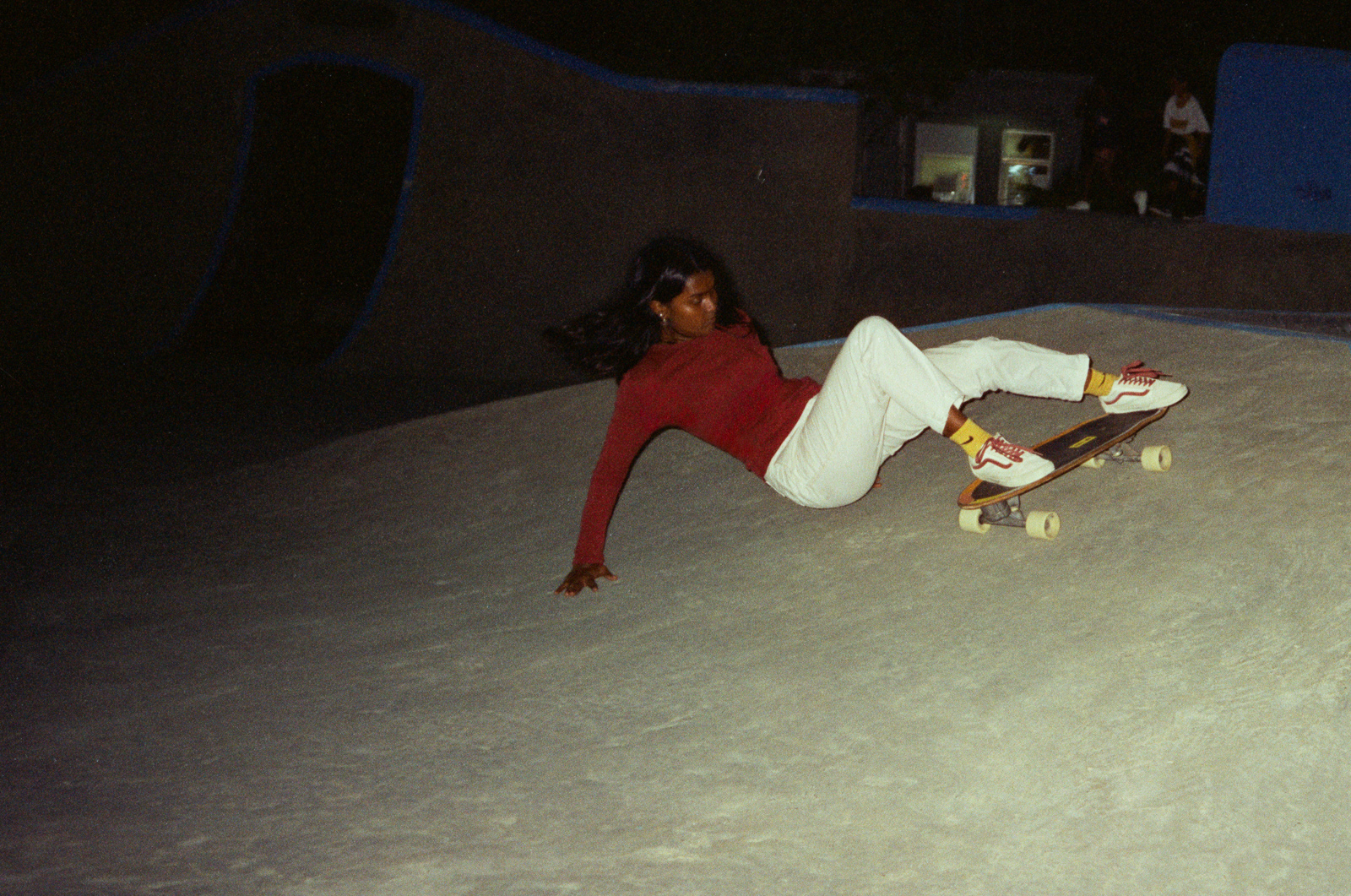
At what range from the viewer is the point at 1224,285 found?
34.4 ft

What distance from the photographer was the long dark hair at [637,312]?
419cm

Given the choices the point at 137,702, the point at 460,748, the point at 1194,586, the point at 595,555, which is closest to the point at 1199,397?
the point at 1194,586

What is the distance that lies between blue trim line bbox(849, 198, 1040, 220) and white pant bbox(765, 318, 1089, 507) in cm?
650

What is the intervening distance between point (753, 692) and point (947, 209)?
7982 mm

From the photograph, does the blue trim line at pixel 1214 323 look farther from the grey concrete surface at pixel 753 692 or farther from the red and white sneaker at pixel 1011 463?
the red and white sneaker at pixel 1011 463

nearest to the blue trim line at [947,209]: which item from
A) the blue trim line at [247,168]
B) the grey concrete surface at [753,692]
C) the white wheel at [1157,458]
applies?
the blue trim line at [247,168]

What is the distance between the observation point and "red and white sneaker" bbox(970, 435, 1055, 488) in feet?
12.7

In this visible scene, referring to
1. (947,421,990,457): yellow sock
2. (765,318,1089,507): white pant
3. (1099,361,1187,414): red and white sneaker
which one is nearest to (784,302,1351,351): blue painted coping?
(1099,361,1187,414): red and white sneaker

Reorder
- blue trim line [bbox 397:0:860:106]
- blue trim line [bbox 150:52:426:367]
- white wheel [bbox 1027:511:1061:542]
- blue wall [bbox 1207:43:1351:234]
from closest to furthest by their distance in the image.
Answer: white wheel [bbox 1027:511:1061:542]
blue wall [bbox 1207:43:1351:234]
blue trim line [bbox 397:0:860:106]
blue trim line [bbox 150:52:426:367]

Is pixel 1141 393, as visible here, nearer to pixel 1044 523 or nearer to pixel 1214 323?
pixel 1044 523

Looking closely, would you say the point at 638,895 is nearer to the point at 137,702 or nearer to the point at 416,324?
the point at 137,702

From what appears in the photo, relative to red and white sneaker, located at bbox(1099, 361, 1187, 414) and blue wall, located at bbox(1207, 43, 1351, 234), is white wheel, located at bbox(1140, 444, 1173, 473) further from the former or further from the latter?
blue wall, located at bbox(1207, 43, 1351, 234)

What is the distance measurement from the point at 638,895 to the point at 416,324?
966 cm

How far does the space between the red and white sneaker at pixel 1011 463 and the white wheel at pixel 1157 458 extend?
82 centimetres
